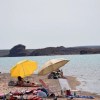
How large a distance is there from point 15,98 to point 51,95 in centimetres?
283

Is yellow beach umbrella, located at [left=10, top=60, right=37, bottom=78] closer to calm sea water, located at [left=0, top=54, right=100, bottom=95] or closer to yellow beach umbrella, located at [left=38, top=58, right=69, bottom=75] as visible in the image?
yellow beach umbrella, located at [left=38, top=58, right=69, bottom=75]

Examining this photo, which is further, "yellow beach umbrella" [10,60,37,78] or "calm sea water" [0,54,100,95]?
"calm sea water" [0,54,100,95]

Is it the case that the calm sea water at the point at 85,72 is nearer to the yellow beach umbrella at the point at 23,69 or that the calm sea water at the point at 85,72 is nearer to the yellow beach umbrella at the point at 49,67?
the yellow beach umbrella at the point at 49,67

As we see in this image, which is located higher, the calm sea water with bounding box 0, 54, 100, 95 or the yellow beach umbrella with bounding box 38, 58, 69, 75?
the yellow beach umbrella with bounding box 38, 58, 69, 75

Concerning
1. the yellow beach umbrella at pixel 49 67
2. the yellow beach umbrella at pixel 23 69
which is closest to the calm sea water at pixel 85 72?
the yellow beach umbrella at pixel 49 67

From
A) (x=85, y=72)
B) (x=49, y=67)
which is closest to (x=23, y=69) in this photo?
(x=49, y=67)

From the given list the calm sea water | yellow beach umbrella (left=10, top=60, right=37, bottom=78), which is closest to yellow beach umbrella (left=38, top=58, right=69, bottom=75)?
yellow beach umbrella (left=10, top=60, right=37, bottom=78)

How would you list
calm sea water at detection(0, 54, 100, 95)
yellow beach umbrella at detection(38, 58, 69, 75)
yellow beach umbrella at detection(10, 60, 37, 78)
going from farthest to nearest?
calm sea water at detection(0, 54, 100, 95) < yellow beach umbrella at detection(38, 58, 69, 75) < yellow beach umbrella at detection(10, 60, 37, 78)

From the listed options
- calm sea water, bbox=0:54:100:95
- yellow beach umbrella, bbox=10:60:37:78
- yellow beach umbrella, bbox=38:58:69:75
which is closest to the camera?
yellow beach umbrella, bbox=10:60:37:78

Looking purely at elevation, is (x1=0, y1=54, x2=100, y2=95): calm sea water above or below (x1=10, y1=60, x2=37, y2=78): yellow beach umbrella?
below

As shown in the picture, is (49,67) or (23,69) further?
(49,67)

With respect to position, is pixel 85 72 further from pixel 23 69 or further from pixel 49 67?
pixel 23 69

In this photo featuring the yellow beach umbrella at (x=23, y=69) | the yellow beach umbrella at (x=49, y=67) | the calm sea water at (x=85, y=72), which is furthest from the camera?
the calm sea water at (x=85, y=72)

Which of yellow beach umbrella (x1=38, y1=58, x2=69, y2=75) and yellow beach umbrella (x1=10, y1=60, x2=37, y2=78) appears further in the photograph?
yellow beach umbrella (x1=38, y1=58, x2=69, y2=75)
